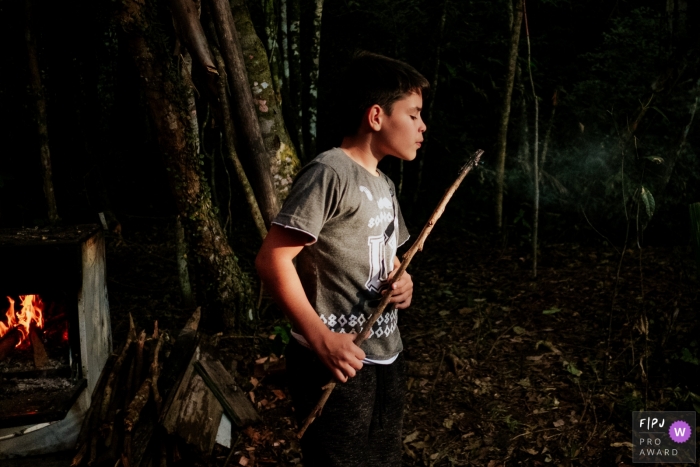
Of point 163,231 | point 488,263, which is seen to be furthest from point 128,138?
point 488,263

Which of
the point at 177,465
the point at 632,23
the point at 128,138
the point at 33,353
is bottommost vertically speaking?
the point at 177,465

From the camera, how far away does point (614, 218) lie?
735 centimetres

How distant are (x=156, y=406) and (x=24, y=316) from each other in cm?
102

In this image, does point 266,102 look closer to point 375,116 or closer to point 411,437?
point 375,116

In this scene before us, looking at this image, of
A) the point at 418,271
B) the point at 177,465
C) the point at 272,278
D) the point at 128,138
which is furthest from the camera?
the point at 128,138

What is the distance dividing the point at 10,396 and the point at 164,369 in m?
0.84

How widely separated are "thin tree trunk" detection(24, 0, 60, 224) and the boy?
550 cm

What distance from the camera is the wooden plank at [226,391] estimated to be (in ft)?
11.9

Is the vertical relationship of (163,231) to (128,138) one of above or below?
below

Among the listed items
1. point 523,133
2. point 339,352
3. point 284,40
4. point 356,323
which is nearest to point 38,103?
point 284,40

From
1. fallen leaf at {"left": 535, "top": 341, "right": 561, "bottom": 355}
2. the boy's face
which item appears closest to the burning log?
the boy's face

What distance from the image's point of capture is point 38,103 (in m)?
6.38

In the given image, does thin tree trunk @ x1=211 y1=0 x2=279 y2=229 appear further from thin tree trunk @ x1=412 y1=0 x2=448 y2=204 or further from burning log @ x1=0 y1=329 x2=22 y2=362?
thin tree trunk @ x1=412 y1=0 x2=448 y2=204

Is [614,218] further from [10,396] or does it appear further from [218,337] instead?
[10,396]
